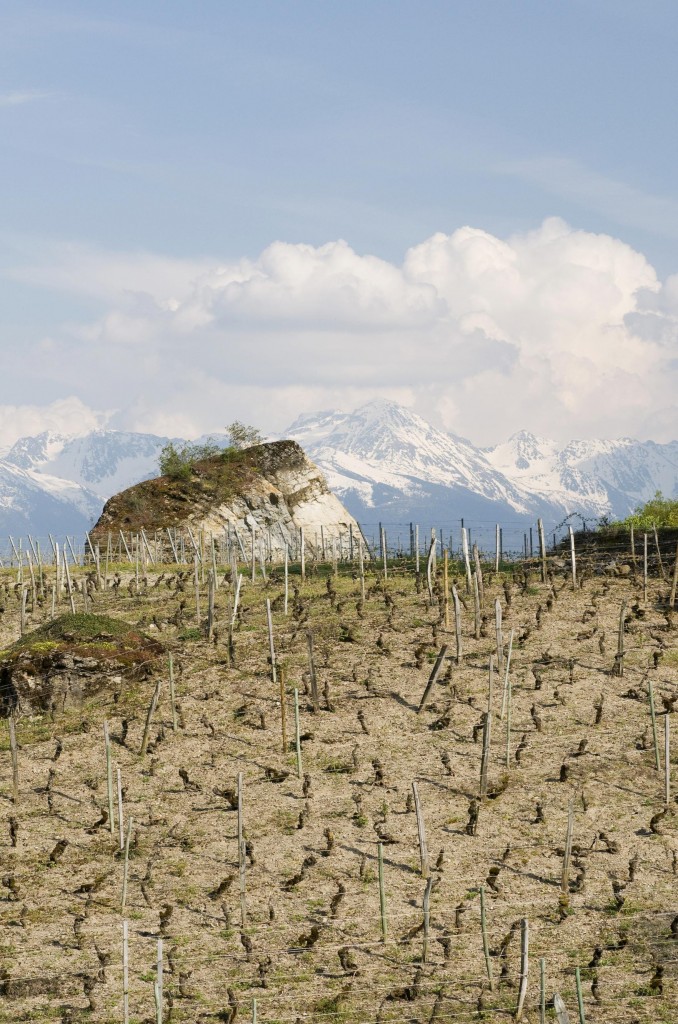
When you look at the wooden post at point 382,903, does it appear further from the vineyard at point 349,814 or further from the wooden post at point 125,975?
the wooden post at point 125,975

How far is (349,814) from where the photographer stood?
2556 centimetres

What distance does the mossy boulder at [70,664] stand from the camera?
3453 cm

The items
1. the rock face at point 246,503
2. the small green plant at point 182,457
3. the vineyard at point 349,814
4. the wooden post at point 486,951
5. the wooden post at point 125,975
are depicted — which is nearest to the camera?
the wooden post at point 125,975

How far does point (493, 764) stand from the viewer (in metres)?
28.2

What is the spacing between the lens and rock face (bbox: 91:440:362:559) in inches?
2911

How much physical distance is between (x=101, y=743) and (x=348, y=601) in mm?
14747

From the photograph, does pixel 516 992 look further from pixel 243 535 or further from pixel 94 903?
pixel 243 535

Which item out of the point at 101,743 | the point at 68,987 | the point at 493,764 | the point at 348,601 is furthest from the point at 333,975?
the point at 348,601

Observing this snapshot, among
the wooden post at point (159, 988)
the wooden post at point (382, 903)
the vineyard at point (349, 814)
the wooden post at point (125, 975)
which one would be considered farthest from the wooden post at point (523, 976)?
the wooden post at point (125, 975)

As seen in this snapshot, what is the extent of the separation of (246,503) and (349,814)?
52.9 metres

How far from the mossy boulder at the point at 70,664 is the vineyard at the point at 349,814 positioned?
91 millimetres

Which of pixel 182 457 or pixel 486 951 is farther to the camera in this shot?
pixel 182 457

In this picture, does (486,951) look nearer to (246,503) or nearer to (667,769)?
(667,769)

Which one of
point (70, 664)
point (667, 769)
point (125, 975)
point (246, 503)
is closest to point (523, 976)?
point (125, 975)
